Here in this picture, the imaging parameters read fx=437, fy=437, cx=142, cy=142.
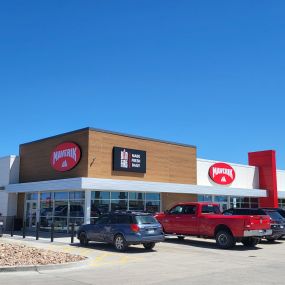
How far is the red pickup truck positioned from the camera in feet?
62.8

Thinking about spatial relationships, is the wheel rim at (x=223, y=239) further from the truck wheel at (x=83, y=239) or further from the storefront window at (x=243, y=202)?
A: the storefront window at (x=243, y=202)

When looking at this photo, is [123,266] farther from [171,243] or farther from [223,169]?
[223,169]

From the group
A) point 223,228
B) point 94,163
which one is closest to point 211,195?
point 94,163

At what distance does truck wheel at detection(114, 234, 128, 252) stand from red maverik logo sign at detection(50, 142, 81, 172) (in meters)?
9.10

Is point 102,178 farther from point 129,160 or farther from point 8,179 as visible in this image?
point 8,179

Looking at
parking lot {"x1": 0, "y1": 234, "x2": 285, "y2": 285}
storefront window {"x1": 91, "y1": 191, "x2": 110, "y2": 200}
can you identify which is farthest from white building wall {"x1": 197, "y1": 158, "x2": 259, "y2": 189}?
parking lot {"x1": 0, "y1": 234, "x2": 285, "y2": 285}

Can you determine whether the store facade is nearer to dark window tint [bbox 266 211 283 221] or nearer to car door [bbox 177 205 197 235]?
car door [bbox 177 205 197 235]

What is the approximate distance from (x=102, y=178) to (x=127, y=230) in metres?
8.67

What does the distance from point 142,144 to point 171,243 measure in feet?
30.1

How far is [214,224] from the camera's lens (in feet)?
66.0

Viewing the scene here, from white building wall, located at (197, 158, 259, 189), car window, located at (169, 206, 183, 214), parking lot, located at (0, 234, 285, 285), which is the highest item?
white building wall, located at (197, 158, 259, 189)

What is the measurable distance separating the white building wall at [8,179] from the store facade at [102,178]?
0.96ft

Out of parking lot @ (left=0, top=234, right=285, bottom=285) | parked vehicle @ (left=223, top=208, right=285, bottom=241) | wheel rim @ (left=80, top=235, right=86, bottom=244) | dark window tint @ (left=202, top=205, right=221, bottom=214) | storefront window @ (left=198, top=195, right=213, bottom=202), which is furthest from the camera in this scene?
storefront window @ (left=198, top=195, right=213, bottom=202)

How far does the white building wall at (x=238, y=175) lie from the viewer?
1367 inches
